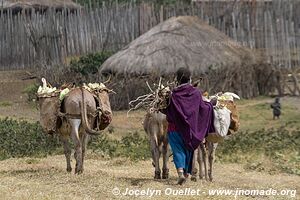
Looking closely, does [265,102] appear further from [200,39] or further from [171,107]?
[171,107]

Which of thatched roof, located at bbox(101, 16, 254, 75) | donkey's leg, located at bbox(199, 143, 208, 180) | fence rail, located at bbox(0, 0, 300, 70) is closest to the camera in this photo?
donkey's leg, located at bbox(199, 143, 208, 180)

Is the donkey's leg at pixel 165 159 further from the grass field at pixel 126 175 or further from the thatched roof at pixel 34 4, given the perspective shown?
the thatched roof at pixel 34 4

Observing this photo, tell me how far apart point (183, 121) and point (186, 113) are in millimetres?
113

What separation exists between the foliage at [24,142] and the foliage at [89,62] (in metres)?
7.94

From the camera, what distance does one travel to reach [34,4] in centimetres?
2780

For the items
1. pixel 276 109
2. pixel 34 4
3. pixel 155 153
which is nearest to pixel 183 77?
pixel 155 153

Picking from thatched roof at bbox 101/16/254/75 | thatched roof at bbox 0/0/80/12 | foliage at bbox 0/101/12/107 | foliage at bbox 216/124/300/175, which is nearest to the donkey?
foliage at bbox 216/124/300/175

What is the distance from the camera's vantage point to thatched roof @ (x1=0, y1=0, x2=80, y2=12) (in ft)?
88.4

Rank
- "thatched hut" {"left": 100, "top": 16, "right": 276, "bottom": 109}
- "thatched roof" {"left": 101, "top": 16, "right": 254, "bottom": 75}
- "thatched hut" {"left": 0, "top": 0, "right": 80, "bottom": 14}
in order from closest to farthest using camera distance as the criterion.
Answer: "thatched hut" {"left": 100, "top": 16, "right": 276, "bottom": 109}, "thatched roof" {"left": 101, "top": 16, "right": 254, "bottom": 75}, "thatched hut" {"left": 0, "top": 0, "right": 80, "bottom": 14}

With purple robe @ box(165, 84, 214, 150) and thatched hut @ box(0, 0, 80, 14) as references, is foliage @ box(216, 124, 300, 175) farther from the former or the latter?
thatched hut @ box(0, 0, 80, 14)

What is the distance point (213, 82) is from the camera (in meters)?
21.1

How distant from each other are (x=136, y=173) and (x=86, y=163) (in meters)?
1.68

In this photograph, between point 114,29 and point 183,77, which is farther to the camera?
point 114,29

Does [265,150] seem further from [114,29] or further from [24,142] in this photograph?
[114,29]
